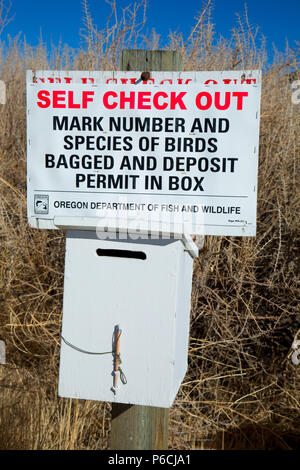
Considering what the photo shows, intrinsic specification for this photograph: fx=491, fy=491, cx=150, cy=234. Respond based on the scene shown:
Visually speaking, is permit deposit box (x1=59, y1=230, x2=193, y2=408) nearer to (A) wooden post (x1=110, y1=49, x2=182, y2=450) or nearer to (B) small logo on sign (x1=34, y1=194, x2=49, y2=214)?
(A) wooden post (x1=110, y1=49, x2=182, y2=450)

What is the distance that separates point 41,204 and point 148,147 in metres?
0.46

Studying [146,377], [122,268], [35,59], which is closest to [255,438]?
[146,377]

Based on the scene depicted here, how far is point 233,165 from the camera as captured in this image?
1.71m

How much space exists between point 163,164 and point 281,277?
1710 mm

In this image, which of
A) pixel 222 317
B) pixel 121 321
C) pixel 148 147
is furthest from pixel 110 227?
pixel 222 317

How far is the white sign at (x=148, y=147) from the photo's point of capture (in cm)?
171

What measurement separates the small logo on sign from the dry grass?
1.12m

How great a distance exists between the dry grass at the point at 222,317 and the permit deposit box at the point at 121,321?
1134 mm

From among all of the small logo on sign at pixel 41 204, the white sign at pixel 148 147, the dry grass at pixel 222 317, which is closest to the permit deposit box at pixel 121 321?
the white sign at pixel 148 147

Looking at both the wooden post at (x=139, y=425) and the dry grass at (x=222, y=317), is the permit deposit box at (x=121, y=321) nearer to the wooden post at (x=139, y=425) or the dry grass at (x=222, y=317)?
the wooden post at (x=139, y=425)
